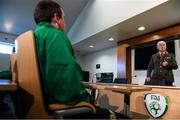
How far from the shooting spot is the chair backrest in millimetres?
736

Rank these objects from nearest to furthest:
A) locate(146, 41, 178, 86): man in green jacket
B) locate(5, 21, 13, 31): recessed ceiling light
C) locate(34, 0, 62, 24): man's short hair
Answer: locate(34, 0, 62, 24): man's short hair → locate(146, 41, 178, 86): man in green jacket → locate(5, 21, 13, 31): recessed ceiling light

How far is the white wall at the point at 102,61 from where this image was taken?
21.1 ft

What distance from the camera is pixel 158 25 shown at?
4211 mm

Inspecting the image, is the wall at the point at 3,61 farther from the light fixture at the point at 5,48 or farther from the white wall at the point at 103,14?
the white wall at the point at 103,14

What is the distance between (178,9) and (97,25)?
85.6 inches

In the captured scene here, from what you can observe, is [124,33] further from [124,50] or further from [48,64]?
[48,64]

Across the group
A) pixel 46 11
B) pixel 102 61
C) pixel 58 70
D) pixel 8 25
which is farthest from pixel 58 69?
pixel 102 61

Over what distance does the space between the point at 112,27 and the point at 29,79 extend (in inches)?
151

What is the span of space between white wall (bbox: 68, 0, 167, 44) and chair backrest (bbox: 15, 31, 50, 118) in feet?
9.53

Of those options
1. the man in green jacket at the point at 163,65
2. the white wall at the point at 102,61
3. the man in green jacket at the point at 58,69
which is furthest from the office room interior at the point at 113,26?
the man in green jacket at the point at 58,69

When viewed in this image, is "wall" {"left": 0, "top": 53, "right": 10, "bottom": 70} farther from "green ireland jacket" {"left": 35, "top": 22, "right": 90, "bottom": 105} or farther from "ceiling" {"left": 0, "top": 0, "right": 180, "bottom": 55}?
"green ireland jacket" {"left": 35, "top": 22, "right": 90, "bottom": 105}

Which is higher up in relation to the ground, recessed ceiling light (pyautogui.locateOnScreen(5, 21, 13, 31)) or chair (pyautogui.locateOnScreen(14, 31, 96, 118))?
recessed ceiling light (pyautogui.locateOnScreen(5, 21, 13, 31))

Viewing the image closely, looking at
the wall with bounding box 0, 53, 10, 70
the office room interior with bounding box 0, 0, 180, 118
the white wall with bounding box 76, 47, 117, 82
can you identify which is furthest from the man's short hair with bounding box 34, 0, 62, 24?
the wall with bounding box 0, 53, 10, 70

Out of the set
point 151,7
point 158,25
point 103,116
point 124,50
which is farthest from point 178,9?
point 103,116
